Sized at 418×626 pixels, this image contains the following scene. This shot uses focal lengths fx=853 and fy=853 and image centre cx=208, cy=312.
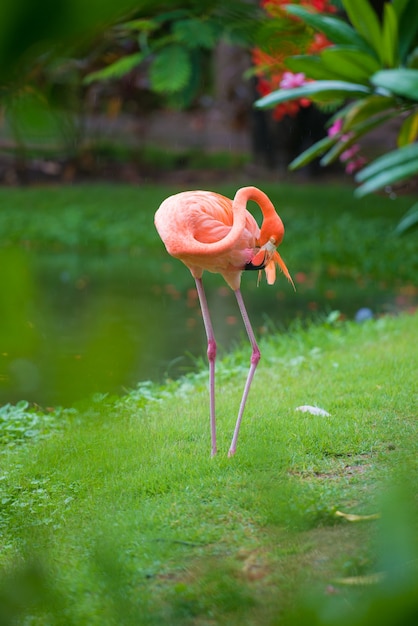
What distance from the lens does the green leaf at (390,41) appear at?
9.19 feet

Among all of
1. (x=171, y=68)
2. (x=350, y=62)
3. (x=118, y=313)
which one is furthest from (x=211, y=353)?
(x=118, y=313)

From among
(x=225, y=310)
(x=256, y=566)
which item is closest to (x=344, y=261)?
(x=225, y=310)

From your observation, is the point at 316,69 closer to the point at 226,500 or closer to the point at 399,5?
the point at 399,5

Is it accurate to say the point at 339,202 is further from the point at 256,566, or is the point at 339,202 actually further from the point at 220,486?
the point at 256,566

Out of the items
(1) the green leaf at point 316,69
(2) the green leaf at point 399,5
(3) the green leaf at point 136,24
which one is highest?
(2) the green leaf at point 399,5

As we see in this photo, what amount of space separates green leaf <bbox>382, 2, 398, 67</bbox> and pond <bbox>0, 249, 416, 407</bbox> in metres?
1.28

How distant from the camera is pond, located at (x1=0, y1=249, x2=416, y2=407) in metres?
0.56

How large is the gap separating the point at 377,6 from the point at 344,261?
3.05m

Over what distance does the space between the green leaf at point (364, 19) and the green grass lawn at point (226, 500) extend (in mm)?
1504

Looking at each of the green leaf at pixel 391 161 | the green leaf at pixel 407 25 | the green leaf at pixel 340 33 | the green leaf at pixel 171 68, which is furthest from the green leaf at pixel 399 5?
the green leaf at pixel 391 161

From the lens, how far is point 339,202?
11383 mm

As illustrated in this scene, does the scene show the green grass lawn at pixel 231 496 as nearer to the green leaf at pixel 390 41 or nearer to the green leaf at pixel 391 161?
the green leaf at pixel 391 161

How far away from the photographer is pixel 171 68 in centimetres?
318

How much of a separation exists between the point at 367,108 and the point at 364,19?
2.52 feet
